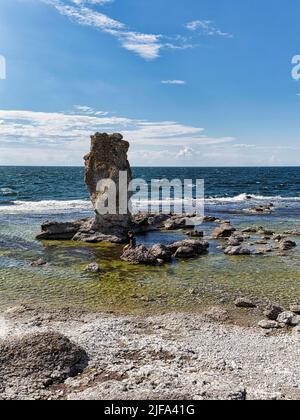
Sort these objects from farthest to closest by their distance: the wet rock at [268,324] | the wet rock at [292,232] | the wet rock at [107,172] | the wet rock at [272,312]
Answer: the wet rock at [292,232] → the wet rock at [107,172] → the wet rock at [272,312] → the wet rock at [268,324]

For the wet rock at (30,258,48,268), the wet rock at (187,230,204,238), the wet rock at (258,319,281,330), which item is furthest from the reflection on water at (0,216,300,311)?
the wet rock at (187,230,204,238)

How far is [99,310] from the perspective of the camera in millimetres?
19750

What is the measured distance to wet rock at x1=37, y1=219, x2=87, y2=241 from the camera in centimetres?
3888

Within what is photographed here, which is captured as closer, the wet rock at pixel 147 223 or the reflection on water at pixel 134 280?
the reflection on water at pixel 134 280

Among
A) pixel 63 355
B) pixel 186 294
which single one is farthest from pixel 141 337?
pixel 186 294

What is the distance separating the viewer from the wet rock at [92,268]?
2700 cm

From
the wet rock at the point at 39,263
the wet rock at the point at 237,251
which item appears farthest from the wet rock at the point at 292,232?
the wet rock at the point at 39,263

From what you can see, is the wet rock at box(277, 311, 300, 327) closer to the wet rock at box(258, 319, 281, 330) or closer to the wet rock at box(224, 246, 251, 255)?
the wet rock at box(258, 319, 281, 330)

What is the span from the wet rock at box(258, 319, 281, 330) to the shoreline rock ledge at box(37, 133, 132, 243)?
21.5 metres

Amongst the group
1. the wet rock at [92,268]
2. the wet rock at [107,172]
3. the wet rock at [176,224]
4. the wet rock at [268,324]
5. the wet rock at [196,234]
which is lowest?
the wet rock at [268,324]

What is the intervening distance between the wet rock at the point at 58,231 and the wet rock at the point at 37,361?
25.4m

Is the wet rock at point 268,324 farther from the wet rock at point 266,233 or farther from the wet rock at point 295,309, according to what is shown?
the wet rock at point 266,233

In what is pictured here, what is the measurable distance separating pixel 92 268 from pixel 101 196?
14164mm
